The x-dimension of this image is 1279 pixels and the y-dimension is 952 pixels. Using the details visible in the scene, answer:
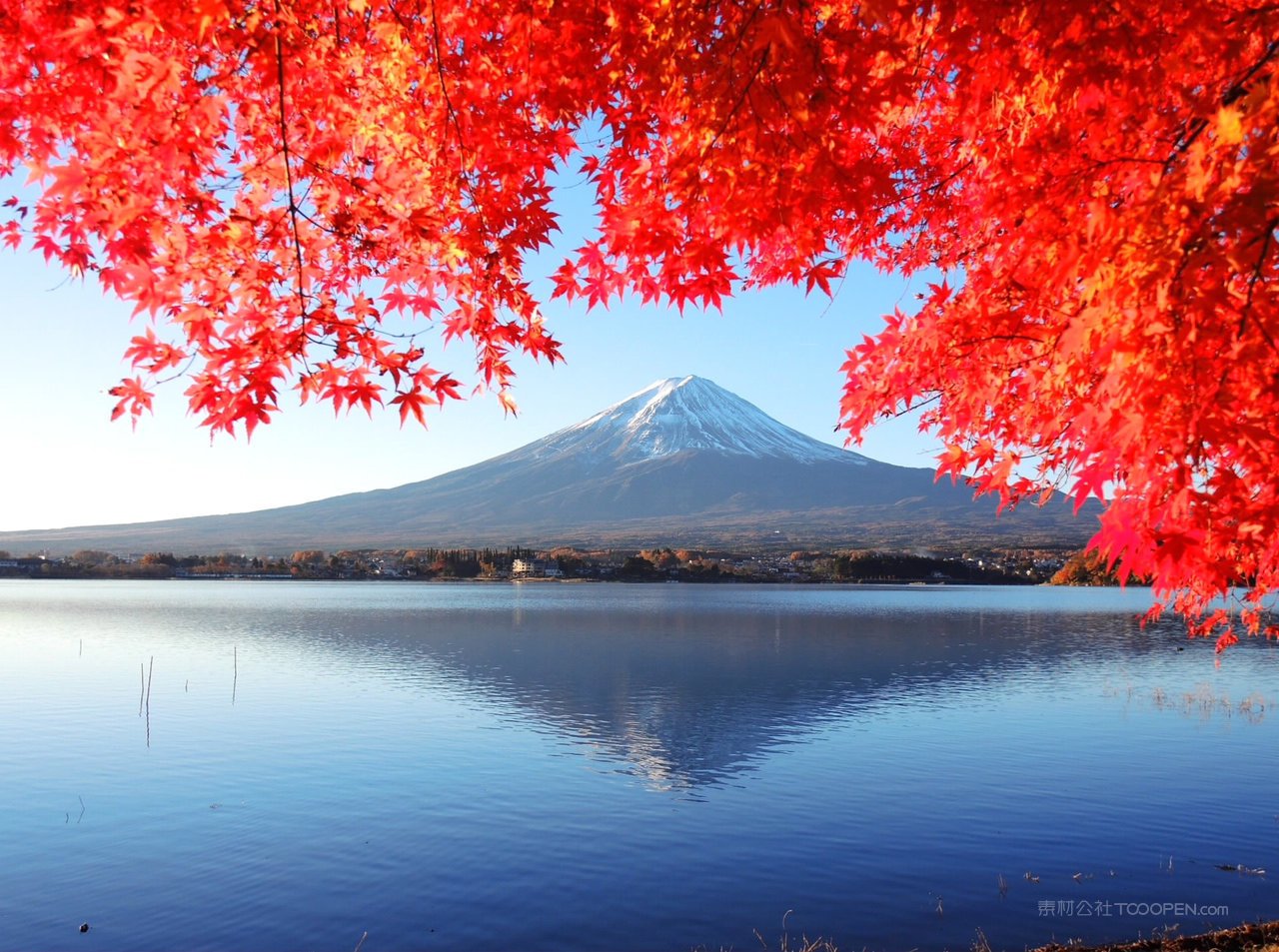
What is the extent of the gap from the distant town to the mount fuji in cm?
1564

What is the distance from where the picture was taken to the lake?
9008mm

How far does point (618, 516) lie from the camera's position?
173m

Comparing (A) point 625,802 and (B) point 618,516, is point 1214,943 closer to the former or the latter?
(A) point 625,802

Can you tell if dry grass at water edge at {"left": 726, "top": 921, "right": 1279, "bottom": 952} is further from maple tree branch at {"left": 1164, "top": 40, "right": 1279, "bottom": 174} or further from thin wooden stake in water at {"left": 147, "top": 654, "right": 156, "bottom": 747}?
thin wooden stake in water at {"left": 147, "top": 654, "right": 156, "bottom": 747}

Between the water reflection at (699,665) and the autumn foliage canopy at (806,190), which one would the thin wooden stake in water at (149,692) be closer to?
the water reflection at (699,665)

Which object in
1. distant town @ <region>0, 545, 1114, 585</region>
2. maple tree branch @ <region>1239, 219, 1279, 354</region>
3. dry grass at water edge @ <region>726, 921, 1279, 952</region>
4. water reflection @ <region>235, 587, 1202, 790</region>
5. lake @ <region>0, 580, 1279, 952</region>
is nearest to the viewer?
maple tree branch @ <region>1239, 219, 1279, 354</region>

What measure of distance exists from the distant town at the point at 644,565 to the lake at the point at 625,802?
82.3m

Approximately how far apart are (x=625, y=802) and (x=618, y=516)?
15976 cm

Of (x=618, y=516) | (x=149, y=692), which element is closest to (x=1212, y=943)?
(x=149, y=692)

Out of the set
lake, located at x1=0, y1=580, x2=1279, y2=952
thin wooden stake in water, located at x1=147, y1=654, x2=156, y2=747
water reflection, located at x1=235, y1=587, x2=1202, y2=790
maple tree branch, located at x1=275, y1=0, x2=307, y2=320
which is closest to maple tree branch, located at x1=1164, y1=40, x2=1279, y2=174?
maple tree branch, located at x1=275, y1=0, x2=307, y2=320

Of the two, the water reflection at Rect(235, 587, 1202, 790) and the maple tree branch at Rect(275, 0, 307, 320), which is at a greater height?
the maple tree branch at Rect(275, 0, 307, 320)

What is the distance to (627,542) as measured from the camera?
5477 inches

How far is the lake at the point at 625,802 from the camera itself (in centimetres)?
901

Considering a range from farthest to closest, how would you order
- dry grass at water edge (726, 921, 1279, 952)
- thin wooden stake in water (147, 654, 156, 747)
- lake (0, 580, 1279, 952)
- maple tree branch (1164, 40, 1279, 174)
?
thin wooden stake in water (147, 654, 156, 747)
lake (0, 580, 1279, 952)
dry grass at water edge (726, 921, 1279, 952)
maple tree branch (1164, 40, 1279, 174)
